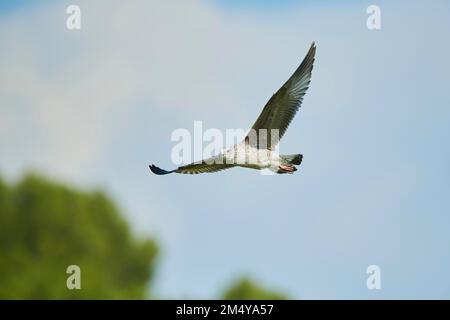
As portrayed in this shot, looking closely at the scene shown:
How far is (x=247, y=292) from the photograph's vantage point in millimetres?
30969

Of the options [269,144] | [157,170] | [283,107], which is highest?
[283,107]

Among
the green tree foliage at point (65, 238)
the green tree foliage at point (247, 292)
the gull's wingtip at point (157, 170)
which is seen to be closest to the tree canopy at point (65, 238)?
the green tree foliage at point (65, 238)

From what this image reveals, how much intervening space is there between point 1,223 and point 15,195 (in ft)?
5.00

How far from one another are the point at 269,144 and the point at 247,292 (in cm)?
1885

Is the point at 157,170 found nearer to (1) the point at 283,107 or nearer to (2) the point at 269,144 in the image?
(2) the point at 269,144

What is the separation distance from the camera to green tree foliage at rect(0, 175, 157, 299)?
40125mm

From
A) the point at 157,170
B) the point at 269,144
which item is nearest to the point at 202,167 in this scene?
the point at 157,170

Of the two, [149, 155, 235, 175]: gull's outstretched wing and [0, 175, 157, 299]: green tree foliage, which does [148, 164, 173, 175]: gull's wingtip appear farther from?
[0, 175, 157, 299]: green tree foliage

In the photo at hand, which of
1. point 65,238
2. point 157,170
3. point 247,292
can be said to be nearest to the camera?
point 157,170

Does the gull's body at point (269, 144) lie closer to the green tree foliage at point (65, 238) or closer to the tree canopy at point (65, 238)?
the tree canopy at point (65, 238)
